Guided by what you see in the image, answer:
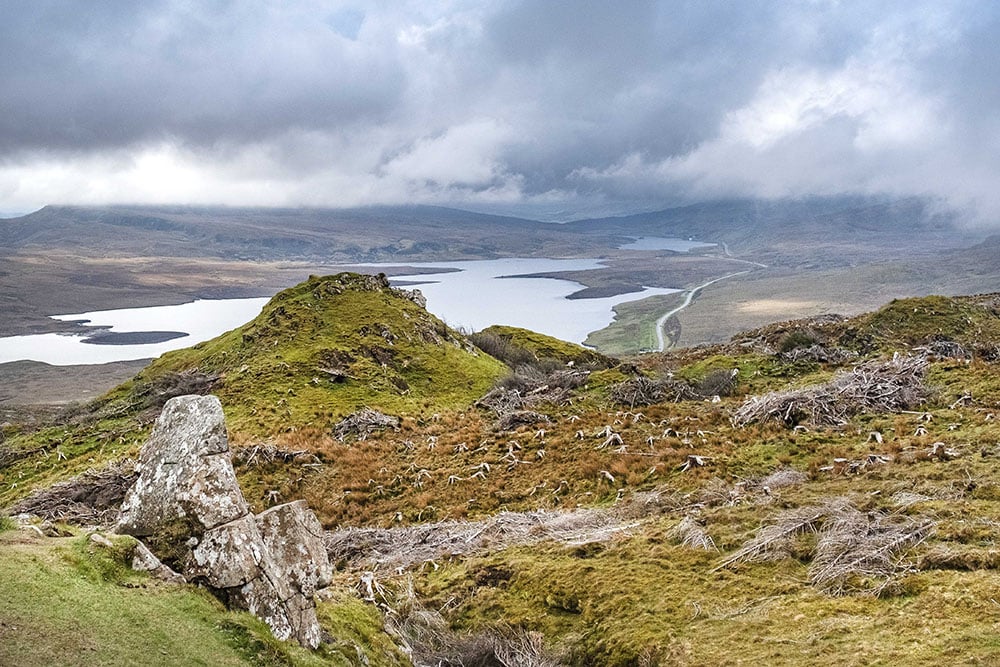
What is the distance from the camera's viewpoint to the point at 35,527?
7.59 meters

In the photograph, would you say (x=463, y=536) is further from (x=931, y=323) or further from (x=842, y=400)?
(x=931, y=323)

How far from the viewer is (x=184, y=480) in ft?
25.7

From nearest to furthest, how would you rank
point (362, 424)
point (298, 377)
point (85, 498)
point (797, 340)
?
point (85, 498) < point (362, 424) < point (298, 377) < point (797, 340)

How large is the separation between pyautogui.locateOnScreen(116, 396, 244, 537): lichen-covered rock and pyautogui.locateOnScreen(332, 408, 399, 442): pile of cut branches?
47.8ft

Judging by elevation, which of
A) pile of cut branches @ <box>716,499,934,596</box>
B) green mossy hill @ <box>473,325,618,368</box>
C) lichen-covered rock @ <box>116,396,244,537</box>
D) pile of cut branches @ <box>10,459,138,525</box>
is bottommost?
pile of cut branches @ <box>10,459,138,525</box>

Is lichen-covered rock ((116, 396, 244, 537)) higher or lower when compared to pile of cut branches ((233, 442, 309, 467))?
higher

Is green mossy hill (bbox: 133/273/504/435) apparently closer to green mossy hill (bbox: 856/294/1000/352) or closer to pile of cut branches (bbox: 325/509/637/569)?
pile of cut branches (bbox: 325/509/637/569)

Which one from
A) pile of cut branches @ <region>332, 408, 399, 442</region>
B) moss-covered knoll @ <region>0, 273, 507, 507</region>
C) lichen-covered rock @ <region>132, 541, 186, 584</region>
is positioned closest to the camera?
lichen-covered rock @ <region>132, 541, 186, 584</region>

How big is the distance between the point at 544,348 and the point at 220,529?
36464 mm

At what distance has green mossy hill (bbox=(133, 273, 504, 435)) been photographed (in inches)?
1054

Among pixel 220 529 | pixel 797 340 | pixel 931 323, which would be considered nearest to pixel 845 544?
pixel 220 529

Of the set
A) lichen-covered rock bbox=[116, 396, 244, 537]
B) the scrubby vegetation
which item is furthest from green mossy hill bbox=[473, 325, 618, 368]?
lichen-covered rock bbox=[116, 396, 244, 537]

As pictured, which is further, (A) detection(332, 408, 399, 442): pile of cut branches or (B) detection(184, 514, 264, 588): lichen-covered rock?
(A) detection(332, 408, 399, 442): pile of cut branches

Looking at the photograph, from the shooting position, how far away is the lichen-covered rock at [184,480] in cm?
766
